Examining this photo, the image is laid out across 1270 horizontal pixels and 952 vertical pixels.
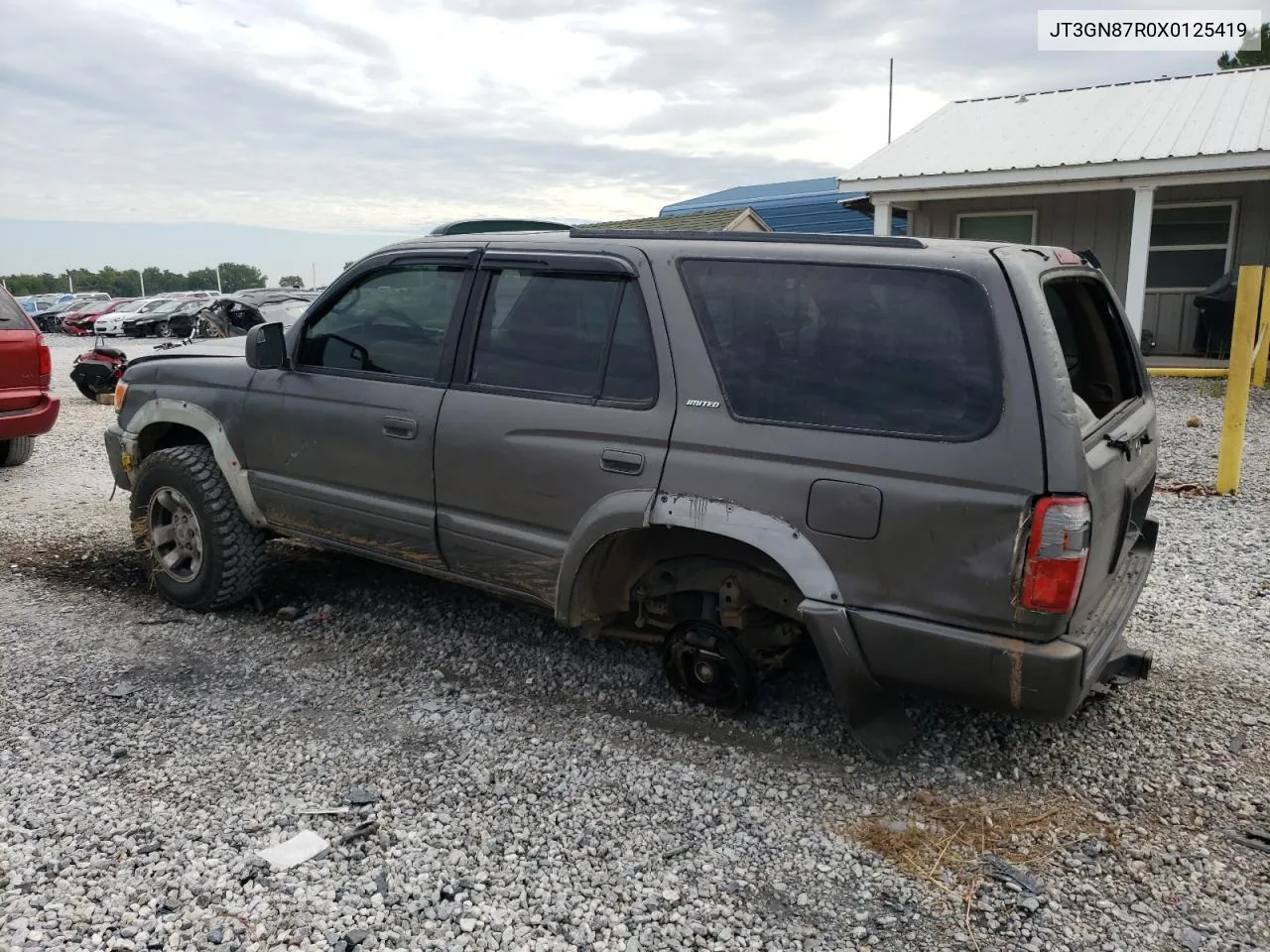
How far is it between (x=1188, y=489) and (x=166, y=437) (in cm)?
681

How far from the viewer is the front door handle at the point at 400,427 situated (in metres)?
3.94

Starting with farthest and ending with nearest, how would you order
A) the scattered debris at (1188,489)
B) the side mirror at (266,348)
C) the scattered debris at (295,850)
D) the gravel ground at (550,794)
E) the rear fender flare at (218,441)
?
the scattered debris at (1188,489) → the rear fender flare at (218,441) → the side mirror at (266,348) → the scattered debris at (295,850) → the gravel ground at (550,794)

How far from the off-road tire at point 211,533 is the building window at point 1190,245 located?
556 inches

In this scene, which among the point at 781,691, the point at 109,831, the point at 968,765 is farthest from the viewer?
the point at 781,691

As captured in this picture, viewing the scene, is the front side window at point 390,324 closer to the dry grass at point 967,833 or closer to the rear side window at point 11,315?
the dry grass at point 967,833

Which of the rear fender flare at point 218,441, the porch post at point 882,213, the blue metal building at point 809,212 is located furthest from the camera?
the blue metal building at point 809,212

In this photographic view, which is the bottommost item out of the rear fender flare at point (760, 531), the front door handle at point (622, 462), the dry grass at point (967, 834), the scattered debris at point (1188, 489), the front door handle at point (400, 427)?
the dry grass at point (967, 834)

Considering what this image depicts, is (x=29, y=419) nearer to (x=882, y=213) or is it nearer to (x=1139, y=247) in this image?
(x=882, y=213)

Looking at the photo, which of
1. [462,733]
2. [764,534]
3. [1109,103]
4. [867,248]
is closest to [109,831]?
[462,733]

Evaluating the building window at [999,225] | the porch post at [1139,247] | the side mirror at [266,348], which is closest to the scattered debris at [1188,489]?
the side mirror at [266,348]

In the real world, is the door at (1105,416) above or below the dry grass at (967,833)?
above

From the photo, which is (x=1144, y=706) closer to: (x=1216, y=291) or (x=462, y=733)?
(x=462, y=733)

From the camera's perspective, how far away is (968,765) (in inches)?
133

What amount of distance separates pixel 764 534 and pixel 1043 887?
1.27 m
